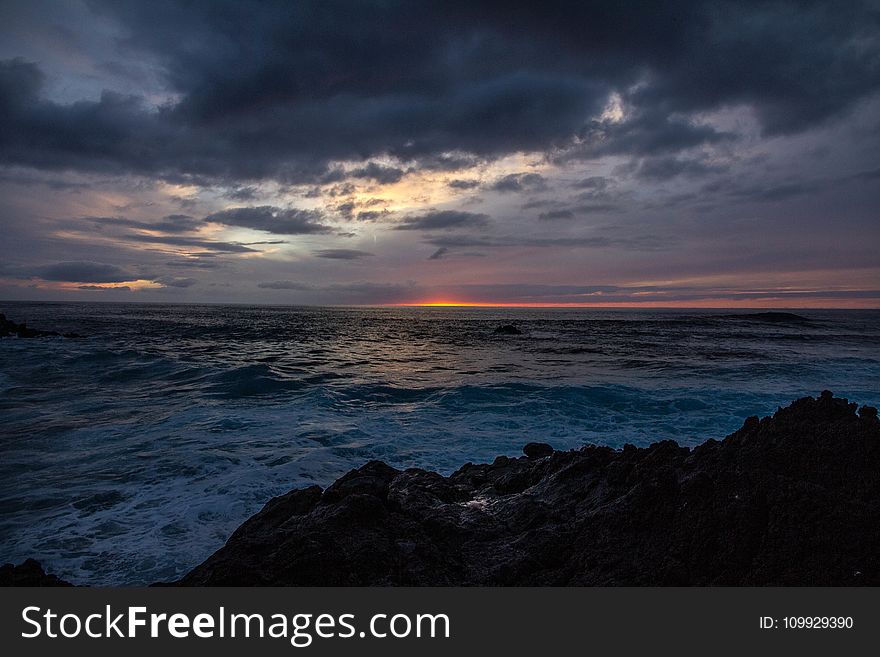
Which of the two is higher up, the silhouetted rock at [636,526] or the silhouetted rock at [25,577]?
the silhouetted rock at [636,526]

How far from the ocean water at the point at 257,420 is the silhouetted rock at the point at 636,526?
2.29 meters

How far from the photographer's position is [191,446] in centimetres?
966

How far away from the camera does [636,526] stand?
4.14 m

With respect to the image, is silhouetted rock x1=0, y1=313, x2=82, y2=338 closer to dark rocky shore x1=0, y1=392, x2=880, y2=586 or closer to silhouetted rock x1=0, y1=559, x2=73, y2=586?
silhouetted rock x1=0, y1=559, x2=73, y2=586

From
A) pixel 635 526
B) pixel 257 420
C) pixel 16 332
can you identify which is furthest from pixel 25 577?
pixel 16 332

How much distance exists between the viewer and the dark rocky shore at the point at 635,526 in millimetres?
3502

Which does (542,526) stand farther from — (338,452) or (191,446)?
(191,446)

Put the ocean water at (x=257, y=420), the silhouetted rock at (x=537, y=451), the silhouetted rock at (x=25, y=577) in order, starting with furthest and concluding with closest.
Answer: the silhouetted rock at (x=537, y=451), the ocean water at (x=257, y=420), the silhouetted rock at (x=25, y=577)

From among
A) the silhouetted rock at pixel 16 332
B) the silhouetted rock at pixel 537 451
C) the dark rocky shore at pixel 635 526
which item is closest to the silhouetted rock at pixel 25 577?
the dark rocky shore at pixel 635 526

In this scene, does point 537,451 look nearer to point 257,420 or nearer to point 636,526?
point 636,526

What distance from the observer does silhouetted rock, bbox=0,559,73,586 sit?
12.8ft

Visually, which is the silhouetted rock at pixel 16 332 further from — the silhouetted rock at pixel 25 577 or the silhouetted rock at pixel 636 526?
the silhouetted rock at pixel 636 526

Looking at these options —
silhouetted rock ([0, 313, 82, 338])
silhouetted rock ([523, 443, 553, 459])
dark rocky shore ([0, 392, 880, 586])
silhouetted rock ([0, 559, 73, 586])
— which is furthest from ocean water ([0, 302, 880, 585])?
silhouetted rock ([0, 313, 82, 338])

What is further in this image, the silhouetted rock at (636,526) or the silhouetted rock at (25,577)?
the silhouetted rock at (25,577)
